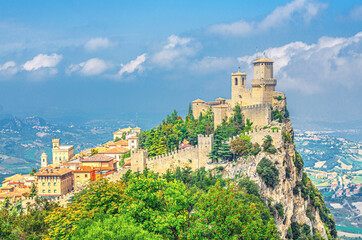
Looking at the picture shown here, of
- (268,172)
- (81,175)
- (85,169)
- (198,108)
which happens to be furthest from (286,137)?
(81,175)

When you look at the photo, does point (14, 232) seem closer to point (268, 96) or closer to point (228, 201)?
point (228, 201)

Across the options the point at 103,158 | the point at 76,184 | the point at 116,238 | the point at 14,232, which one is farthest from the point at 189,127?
the point at 116,238

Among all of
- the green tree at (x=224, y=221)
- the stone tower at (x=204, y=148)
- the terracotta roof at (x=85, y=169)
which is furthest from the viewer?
the terracotta roof at (x=85, y=169)

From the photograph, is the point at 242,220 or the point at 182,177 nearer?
the point at 242,220

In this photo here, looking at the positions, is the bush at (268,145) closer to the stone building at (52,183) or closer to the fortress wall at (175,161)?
the fortress wall at (175,161)

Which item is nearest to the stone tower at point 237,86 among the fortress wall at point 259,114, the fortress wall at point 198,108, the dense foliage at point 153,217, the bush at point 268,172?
the fortress wall at point 259,114

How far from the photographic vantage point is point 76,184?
57719 mm

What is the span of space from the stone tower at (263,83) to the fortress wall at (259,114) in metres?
1.99

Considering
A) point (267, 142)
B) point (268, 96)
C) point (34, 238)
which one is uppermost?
point (268, 96)

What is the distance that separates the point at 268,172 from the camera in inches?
1924

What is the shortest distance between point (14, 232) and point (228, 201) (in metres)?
17.9

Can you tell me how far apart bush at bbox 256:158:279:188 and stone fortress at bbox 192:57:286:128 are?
761 cm

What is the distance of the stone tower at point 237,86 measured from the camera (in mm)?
60656

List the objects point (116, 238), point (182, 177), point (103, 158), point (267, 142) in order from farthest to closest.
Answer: point (103, 158) < point (267, 142) < point (182, 177) < point (116, 238)
